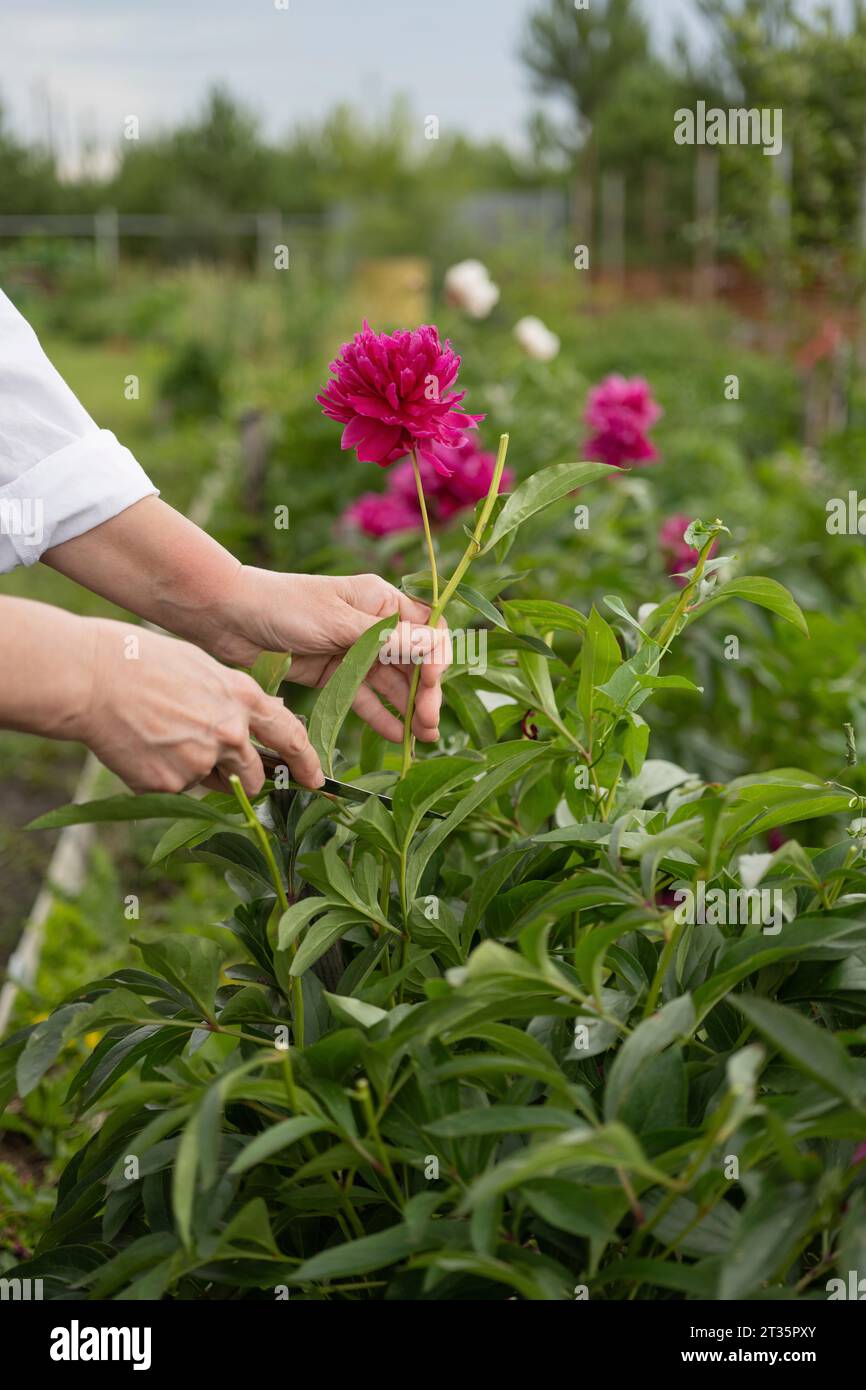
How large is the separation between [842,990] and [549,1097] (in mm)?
243

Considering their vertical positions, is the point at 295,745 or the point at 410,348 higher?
the point at 410,348

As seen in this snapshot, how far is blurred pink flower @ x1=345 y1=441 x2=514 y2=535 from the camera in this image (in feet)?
8.63

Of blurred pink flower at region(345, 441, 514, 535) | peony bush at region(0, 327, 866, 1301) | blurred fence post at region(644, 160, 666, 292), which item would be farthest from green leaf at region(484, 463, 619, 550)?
blurred fence post at region(644, 160, 666, 292)

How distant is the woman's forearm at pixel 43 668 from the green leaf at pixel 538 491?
0.39 meters

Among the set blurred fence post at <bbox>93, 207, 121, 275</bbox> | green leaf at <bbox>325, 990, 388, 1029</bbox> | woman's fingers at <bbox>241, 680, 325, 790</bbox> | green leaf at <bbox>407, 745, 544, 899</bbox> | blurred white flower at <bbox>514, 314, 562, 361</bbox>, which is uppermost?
blurred fence post at <bbox>93, 207, 121, 275</bbox>

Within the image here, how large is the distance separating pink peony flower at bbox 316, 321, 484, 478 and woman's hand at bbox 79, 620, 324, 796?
0.88ft

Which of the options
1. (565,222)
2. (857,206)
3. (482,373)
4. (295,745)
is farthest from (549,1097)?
(565,222)

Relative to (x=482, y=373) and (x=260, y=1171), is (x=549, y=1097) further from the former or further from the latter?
(x=482, y=373)

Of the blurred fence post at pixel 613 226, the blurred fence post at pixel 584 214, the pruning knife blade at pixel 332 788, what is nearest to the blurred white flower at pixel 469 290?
the pruning knife blade at pixel 332 788

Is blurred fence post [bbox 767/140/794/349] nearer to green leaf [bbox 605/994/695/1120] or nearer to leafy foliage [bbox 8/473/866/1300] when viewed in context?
leafy foliage [bbox 8/473/866/1300]

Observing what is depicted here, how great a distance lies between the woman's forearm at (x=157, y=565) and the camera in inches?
49.3

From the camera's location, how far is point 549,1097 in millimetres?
883
